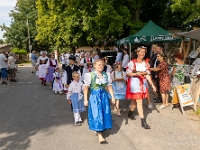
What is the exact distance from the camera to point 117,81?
653cm

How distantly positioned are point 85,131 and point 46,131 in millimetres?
866

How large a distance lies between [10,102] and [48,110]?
2.00m

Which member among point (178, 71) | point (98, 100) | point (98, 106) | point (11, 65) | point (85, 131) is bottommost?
point (85, 131)

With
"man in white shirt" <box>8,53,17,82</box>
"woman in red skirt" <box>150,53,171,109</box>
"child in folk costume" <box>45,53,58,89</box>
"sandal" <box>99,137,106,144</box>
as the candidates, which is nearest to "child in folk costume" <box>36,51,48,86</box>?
"child in folk costume" <box>45,53,58,89</box>

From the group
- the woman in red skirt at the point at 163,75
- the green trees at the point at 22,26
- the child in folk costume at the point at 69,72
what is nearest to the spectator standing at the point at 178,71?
the woman in red skirt at the point at 163,75

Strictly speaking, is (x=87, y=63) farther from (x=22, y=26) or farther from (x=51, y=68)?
(x=22, y=26)

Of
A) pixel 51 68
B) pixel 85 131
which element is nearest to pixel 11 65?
pixel 51 68

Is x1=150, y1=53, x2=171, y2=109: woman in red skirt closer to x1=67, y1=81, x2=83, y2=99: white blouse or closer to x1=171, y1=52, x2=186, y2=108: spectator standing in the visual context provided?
x1=171, y1=52, x2=186, y2=108: spectator standing

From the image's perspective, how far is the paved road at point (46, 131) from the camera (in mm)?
A: 4527

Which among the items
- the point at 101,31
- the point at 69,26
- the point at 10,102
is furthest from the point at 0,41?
the point at 10,102

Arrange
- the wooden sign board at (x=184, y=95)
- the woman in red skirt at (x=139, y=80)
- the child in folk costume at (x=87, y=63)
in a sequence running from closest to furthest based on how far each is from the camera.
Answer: the woman in red skirt at (x=139, y=80), the wooden sign board at (x=184, y=95), the child in folk costume at (x=87, y=63)

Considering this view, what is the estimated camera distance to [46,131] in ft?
17.5

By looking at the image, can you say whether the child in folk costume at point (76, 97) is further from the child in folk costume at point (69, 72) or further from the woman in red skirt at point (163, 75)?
the woman in red skirt at point (163, 75)

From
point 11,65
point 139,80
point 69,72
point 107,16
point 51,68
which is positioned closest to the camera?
point 139,80
